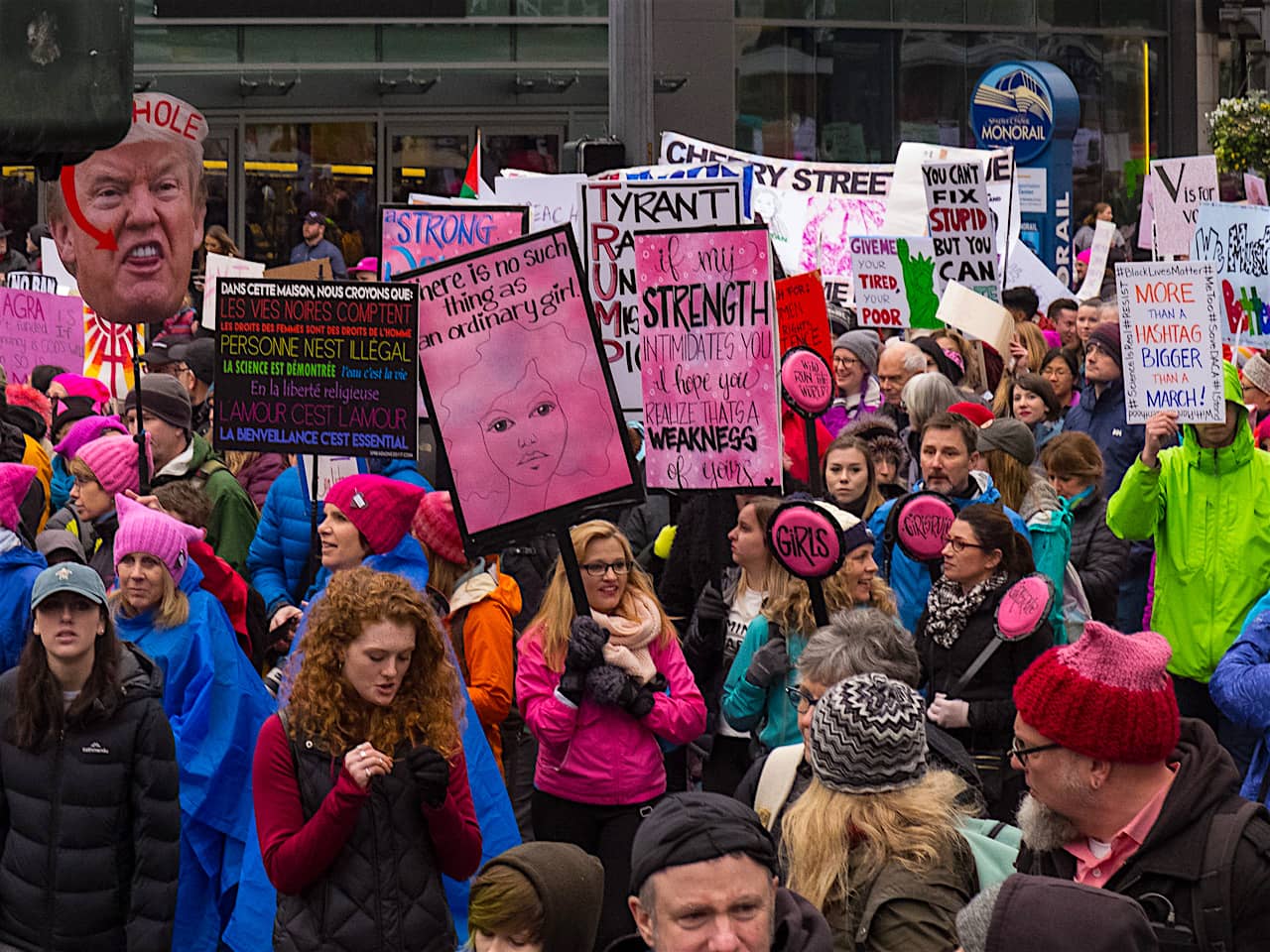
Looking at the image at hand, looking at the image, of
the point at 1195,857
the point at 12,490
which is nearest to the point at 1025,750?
the point at 1195,857

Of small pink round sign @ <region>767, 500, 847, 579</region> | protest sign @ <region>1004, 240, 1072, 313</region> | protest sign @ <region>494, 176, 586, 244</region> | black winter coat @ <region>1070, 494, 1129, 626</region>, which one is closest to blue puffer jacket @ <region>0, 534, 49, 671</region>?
small pink round sign @ <region>767, 500, 847, 579</region>

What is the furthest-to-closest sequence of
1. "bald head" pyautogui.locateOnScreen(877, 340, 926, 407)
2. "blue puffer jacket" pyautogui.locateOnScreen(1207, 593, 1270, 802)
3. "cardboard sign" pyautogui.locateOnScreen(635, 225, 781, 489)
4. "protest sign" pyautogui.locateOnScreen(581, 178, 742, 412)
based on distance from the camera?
"bald head" pyautogui.locateOnScreen(877, 340, 926, 407), "protest sign" pyautogui.locateOnScreen(581, 178, 742, 412), "cardboard sign" pyautogui.locateOnScreen(635, 225, 781, 489), "blue puffer jacket" pyautogui.locateOnScreen(1207, 593, 1270, 802)

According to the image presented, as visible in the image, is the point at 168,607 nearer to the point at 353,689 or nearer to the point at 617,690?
the point at 617,690

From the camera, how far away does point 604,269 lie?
386 inches

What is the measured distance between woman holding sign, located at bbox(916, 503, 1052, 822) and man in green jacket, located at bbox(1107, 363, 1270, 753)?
4.33ft

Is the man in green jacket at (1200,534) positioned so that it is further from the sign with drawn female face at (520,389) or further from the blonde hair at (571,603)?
the sign with drawn female face at (520,389)

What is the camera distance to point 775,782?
478 centimetres

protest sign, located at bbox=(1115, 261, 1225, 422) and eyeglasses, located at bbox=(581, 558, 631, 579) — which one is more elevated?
protest sign, located at bbox=(1115, 261, 1225, 422)

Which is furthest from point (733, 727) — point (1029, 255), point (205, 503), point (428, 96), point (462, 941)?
point (428, 96)

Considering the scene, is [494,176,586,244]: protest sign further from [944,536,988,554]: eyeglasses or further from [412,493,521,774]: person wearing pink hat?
[944,536,988,554]: eyeglasses

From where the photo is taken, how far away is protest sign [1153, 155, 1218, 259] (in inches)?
527

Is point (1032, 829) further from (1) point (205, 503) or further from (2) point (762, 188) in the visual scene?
(2) point (762, 188)

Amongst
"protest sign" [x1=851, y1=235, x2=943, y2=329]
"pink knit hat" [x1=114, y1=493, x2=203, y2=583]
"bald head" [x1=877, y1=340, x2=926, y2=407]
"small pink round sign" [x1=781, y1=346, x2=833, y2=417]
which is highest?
"protest sign" [x1=851, y1=235, x2=943, y2=329]

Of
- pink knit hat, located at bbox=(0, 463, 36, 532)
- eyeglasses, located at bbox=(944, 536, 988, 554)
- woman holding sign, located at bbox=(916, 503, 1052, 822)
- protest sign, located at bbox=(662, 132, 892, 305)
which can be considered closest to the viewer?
woman holding sign, located at bbox=(916, 503, 1052, 822)
